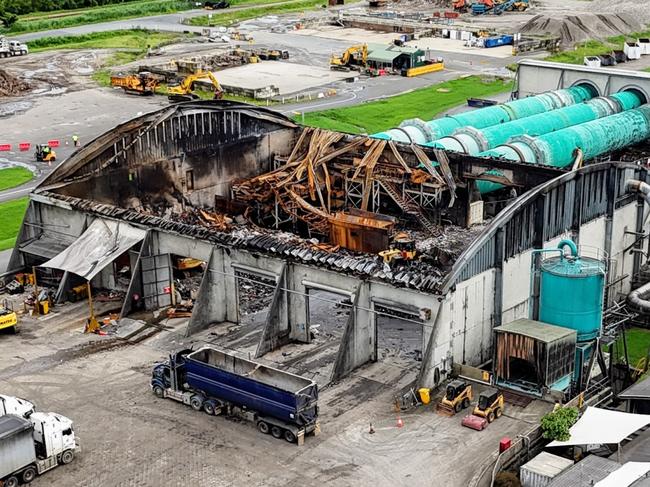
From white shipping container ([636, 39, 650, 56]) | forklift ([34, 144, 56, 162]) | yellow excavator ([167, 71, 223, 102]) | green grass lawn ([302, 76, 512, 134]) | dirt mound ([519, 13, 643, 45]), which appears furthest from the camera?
dirt mound ([519, 13, 643, 45])

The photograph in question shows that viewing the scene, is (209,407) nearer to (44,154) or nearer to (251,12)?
(44,154)

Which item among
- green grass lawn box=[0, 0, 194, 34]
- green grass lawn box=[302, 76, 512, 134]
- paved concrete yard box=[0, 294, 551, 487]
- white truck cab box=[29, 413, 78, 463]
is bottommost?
paved concrete yard box=[0, 294, 551, 487]

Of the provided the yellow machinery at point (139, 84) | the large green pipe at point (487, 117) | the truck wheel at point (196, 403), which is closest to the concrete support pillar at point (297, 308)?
the truck wheel at point (196, 403)

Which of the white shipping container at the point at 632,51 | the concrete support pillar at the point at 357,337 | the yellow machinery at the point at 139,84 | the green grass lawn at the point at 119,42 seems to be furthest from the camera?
the green grass lawn at the point at 119,42

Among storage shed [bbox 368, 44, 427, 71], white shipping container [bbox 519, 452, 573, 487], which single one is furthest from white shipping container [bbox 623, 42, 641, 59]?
white shipping container [bbox 519, 452, 573, 487]

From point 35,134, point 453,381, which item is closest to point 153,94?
point 35,134

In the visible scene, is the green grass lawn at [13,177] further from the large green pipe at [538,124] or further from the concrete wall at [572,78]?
the concrete wall at [572,78]

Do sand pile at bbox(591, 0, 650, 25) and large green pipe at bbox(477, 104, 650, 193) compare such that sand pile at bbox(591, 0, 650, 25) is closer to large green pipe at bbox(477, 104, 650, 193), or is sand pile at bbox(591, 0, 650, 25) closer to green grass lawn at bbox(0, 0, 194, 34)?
green grass lawn at bbox(0, 0, 194, 34)
